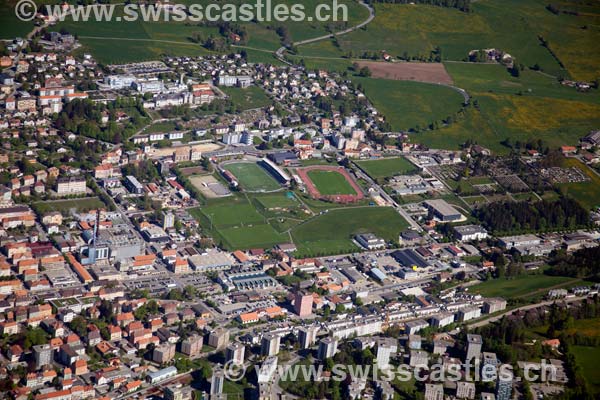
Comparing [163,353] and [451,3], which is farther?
[451,3]

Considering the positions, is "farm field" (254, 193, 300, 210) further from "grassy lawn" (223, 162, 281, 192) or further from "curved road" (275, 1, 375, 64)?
"curved road" (275, 1, 375, 64)

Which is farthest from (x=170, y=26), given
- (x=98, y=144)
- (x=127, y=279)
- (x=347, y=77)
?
(x=127, y=279)

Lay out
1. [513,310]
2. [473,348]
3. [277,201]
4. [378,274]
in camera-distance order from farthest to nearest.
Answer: [277,201] < [378,274] < [513,310] < [473,348]

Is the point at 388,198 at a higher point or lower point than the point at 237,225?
lower

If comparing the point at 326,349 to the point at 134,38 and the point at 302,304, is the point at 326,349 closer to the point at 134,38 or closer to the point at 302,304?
the point at 302,304

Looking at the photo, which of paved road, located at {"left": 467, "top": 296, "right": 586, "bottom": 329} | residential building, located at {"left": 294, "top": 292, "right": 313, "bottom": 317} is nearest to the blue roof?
residential building, located at {"left": 294, "top": 292, "right": 313, "bottom": 317}

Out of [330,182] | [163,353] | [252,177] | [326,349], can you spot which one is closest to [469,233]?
[330,182]

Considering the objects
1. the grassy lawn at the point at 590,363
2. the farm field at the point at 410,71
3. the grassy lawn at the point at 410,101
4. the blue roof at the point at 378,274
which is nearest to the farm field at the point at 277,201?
the blue roof at the point at 378,274
